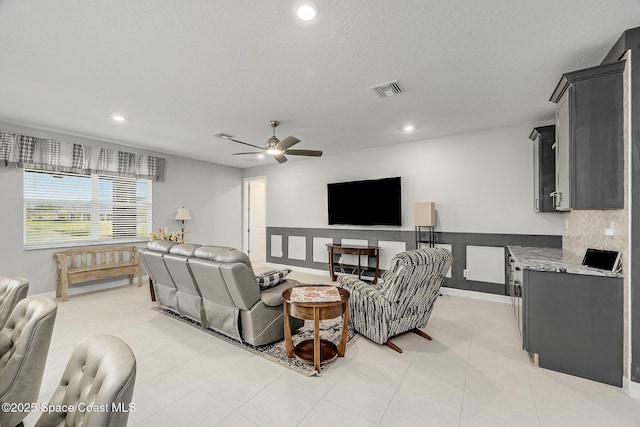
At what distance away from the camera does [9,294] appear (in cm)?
156

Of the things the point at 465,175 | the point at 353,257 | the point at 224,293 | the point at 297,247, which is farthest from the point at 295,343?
the point at 297,247

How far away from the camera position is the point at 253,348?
279 cm

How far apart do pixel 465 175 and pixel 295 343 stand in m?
3.71

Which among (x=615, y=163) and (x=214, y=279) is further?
(x=214, y=279)

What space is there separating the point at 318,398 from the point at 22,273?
5011 millimetres

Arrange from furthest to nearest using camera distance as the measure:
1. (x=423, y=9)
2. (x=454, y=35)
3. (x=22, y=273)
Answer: (x=22, y=273), (x=454, y=35), (x=423, y=9)

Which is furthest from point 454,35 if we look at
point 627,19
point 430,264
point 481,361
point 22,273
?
point 22,273

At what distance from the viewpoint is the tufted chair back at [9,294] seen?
1.54 metres

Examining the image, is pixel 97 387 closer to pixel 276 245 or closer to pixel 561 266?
pixel 561 266

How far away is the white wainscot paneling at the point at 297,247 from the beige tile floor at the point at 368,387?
3.58 m

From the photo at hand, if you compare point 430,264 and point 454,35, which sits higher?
point 454,35

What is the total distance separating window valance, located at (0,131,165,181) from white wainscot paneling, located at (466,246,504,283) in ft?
20.2

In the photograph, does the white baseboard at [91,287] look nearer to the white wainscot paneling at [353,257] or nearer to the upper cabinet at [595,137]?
the white wainscot paneling at [353,257]

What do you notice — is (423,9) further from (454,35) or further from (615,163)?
(615,163)
